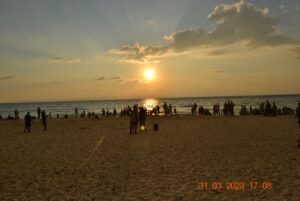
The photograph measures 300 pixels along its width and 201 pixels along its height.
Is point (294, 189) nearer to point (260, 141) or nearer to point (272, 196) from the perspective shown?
point (272, 196)

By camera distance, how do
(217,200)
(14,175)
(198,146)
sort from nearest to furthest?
1. (217,200)
2. (14,175)
3. (198,146)

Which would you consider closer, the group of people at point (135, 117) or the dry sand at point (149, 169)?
the dry sand at point (149, 169)

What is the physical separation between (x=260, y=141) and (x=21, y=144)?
12855mm

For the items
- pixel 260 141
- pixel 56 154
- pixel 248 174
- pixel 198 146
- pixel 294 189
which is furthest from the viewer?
A: pixel 260 141

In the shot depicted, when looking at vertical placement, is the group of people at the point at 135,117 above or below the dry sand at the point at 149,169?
above

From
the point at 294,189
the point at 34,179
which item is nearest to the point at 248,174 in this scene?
the point at 294,189

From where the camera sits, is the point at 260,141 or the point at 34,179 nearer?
the point at 34,179

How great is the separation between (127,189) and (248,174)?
376 cm

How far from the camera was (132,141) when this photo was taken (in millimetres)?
20391

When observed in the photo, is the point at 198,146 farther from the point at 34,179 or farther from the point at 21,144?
the point at 21,144

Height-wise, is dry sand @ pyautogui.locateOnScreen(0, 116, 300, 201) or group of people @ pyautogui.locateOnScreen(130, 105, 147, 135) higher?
group of people @ pyautogui.locateOnScreen(130, 105, 147, 135)

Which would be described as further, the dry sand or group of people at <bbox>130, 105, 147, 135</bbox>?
group of people at <bbox>130, 105, 147, 135</bbox>

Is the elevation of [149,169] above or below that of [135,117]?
below

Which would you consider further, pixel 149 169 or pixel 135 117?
pixel 135 117
